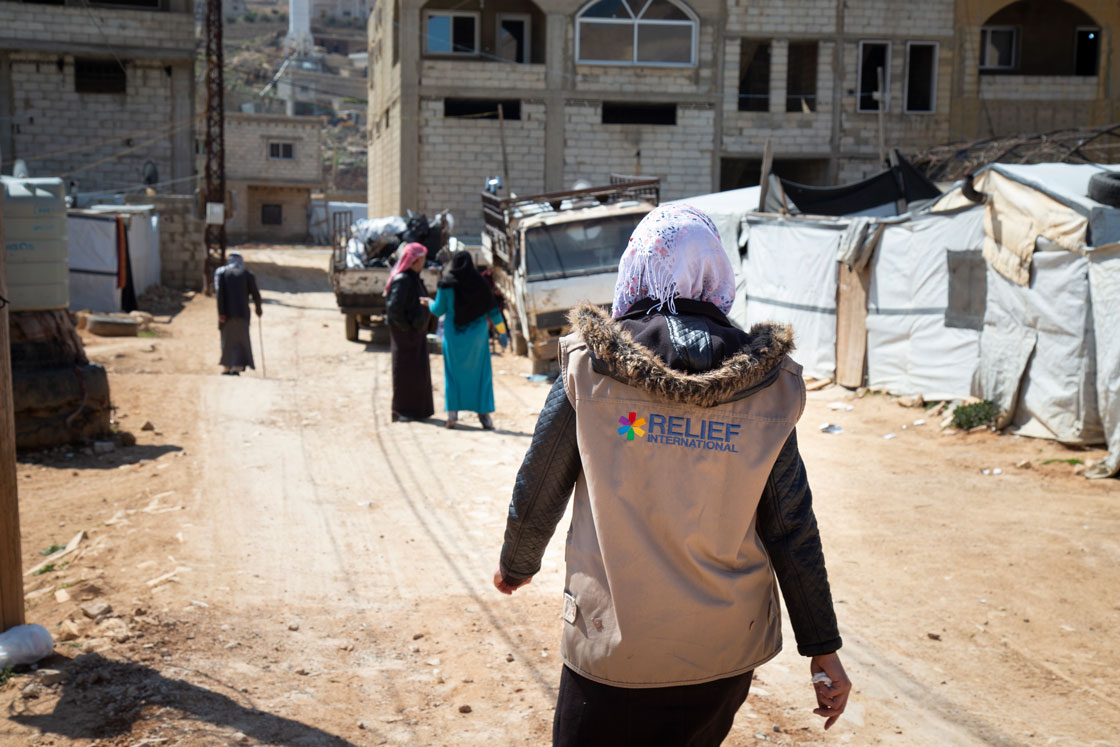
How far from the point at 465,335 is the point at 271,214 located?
3539 cm

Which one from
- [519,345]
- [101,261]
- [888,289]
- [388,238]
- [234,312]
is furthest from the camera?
[101,261]

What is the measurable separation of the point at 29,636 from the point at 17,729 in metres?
0.51

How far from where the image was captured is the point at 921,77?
25156 mm

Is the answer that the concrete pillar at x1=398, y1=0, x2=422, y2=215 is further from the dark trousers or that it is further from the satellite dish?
the dark trousers

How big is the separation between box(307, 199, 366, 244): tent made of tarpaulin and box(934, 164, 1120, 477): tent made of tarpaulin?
35.4 meters

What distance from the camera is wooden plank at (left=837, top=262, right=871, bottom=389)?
11.3 meters

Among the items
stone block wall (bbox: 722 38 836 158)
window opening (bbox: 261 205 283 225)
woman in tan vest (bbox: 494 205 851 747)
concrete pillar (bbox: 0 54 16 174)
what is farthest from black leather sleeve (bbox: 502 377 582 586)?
window opening (bbox: 261 205 283 225)

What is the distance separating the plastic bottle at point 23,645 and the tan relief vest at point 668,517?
2.65 metres

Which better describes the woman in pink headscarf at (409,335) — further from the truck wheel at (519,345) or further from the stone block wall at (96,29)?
the stone block wall at (96,29)

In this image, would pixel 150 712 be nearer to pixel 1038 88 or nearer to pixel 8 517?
pixel 8 517

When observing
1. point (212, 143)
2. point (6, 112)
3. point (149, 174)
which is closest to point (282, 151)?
point (149, 174)

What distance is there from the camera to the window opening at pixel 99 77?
25109 millimetres

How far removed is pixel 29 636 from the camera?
3666 millimetres

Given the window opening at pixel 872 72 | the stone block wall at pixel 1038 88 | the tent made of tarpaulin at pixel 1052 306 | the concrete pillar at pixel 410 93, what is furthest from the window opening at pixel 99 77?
the tent made of tarpaulin at pixel 1052 306
